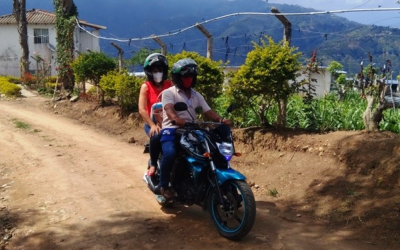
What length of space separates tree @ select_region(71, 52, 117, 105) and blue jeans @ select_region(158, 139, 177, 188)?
927 centimetres

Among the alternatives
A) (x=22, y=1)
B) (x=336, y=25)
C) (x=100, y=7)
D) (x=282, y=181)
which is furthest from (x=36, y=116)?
(x=100, y=7)

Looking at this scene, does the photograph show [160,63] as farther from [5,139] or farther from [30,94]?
[30,94]

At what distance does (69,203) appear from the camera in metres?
5.96

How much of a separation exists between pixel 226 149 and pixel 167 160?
2.39 feet

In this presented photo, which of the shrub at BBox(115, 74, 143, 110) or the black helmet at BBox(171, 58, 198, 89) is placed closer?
the black helmet at BBox(171, 58, 198, 89)

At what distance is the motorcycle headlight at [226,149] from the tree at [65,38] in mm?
13897

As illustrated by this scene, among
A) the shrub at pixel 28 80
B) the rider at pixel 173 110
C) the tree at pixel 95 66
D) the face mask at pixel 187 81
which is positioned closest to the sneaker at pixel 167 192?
Answer: the rider at pixel 173 110

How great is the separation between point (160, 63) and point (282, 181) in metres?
2.51

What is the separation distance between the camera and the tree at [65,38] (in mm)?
17312

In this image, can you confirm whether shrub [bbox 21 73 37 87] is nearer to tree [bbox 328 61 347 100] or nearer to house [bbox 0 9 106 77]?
house [bbox 0 9 106 77]

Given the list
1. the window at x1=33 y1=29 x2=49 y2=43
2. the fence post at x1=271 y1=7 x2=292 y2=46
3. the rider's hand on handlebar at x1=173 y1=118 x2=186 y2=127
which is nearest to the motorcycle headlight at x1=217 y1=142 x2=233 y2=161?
the rider's hand on handlebar at x1=173 y1=118 x2=186 y2=127

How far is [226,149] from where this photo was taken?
458 cm

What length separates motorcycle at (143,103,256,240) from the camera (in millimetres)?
4430

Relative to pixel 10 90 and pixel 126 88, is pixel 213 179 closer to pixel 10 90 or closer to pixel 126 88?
pixel 126 88
